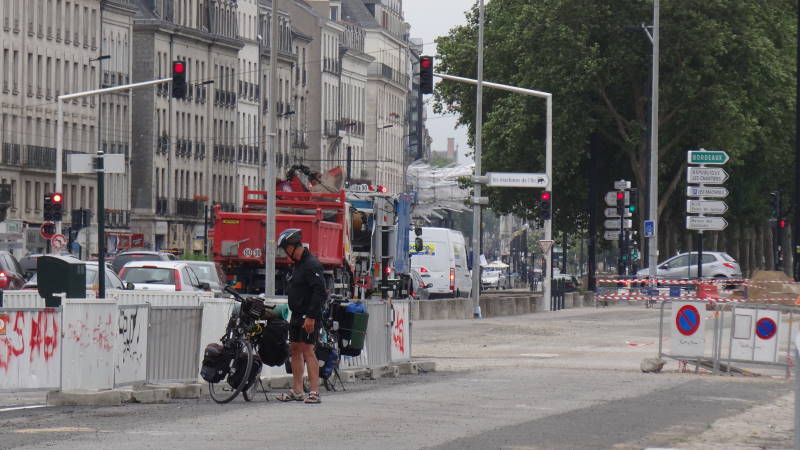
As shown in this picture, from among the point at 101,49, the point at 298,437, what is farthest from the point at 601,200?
the point at 298,437

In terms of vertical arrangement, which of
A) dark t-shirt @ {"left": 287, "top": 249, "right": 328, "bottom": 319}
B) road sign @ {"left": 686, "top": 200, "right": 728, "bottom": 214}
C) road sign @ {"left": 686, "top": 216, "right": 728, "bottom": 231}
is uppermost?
road sign @ {"left": 686, "top": 200, "right": 728, "bottom": 214}

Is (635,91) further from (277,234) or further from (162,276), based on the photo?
(162,276)

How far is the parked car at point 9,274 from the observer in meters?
43.9

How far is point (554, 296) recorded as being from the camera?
66125 mm

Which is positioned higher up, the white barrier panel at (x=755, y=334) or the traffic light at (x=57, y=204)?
the traffic light at (x=57, y=204)

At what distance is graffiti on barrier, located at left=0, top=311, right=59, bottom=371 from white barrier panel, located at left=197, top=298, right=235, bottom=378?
86.5 inches

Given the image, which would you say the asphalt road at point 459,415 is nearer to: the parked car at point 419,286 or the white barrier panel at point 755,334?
the white barrier panel at point 755,334

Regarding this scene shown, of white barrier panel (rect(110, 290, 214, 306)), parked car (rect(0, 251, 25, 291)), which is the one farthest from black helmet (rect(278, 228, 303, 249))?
parked car (rect(0, 251, 25, 291))

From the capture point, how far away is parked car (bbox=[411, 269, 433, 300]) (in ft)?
214

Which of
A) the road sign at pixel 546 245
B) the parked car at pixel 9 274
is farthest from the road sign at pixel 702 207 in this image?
the road sign at pixel 546 245

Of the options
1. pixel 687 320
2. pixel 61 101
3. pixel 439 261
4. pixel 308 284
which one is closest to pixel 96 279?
pixel 687 320

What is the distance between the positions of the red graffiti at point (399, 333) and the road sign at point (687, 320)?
13.8 ft

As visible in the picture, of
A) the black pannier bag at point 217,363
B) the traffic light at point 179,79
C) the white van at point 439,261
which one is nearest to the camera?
the black pannier bag at point 217,363

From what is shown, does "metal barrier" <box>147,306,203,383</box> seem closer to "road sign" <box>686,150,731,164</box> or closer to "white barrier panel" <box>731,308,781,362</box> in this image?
"white barrier panel" <box>731,308,781,362</box>
